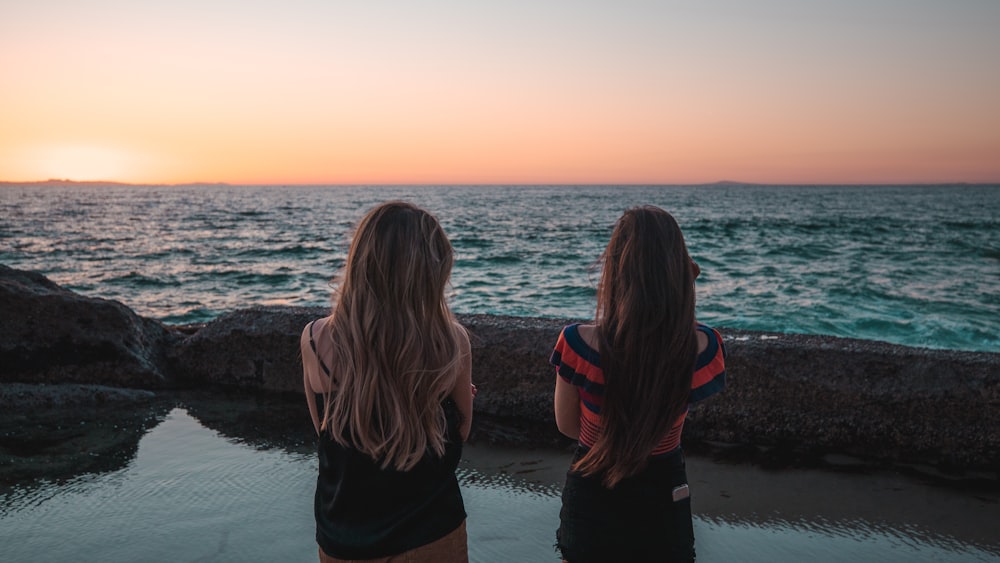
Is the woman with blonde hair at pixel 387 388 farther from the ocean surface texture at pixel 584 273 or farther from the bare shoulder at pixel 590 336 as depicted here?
the ocean surface texture at pixel 584 273

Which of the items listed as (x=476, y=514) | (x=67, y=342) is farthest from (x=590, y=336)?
(x=67, y=342)

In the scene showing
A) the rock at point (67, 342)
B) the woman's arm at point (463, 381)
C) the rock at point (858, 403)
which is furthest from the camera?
the rock at point (67, 342)

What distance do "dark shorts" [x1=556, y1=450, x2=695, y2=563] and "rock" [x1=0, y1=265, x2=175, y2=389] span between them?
4.23m

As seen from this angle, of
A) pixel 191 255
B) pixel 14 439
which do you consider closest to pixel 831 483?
pixel 14 439

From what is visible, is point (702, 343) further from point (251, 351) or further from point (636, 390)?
point (251, 351)

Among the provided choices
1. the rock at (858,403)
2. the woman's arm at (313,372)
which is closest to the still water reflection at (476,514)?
the rock at (858,403)

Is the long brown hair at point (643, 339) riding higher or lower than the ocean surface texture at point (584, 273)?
higher

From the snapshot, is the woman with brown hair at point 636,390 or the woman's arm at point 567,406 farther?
the woman's arm at point 567,406

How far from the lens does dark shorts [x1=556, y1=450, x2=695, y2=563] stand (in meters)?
2.00

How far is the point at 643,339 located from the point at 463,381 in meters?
0.53

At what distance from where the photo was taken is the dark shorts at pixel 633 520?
6.57 ft

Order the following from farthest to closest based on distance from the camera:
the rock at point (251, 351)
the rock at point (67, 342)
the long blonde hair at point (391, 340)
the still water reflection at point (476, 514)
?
the rock at point (251, 351) → the rock at point (67, 342) → the still water reflection at point (476, 514) → the long blonde hair at point (391, 340)

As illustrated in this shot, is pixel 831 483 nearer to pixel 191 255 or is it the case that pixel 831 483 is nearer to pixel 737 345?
pixel 737 345

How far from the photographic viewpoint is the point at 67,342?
5.04 m
